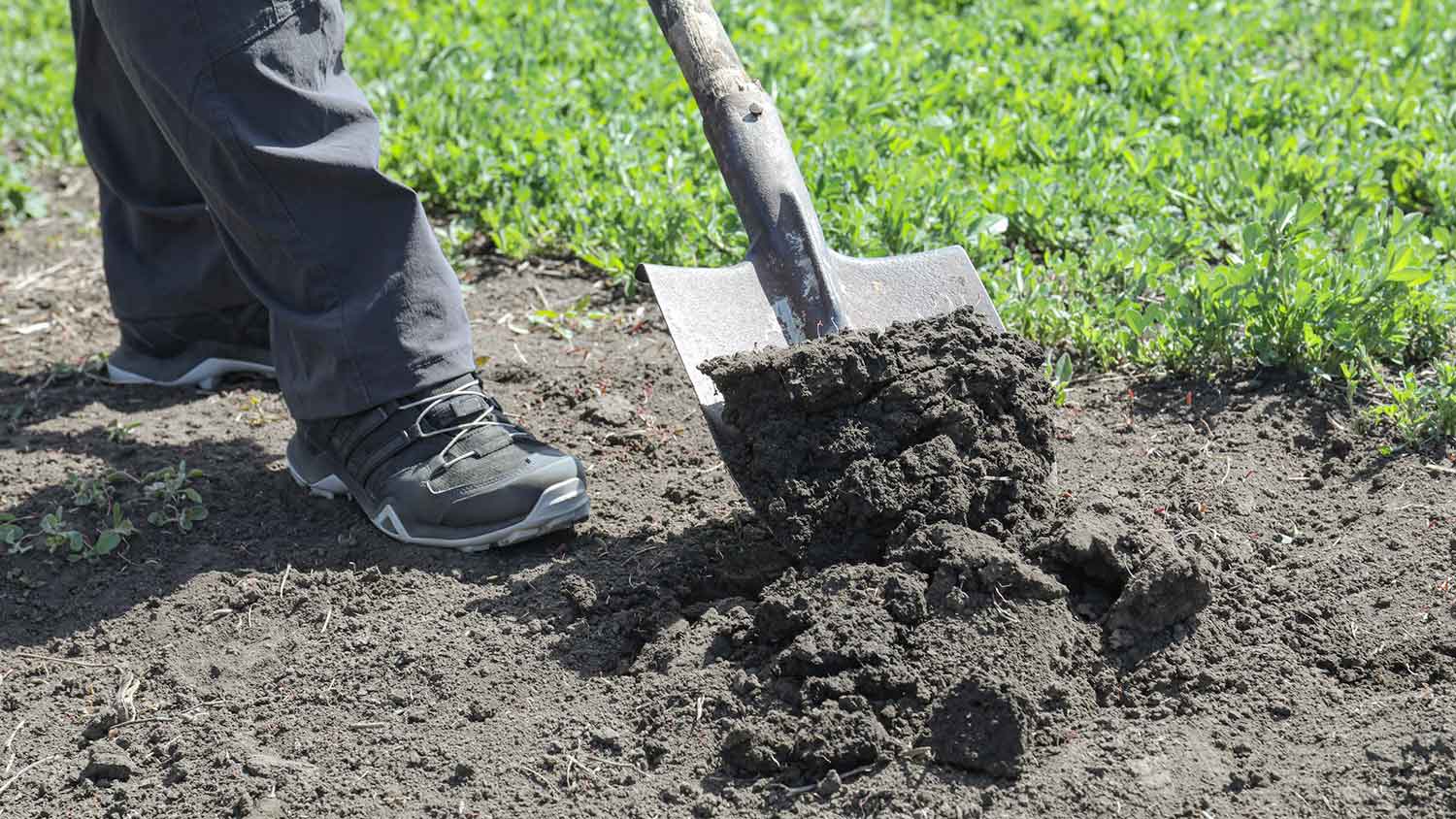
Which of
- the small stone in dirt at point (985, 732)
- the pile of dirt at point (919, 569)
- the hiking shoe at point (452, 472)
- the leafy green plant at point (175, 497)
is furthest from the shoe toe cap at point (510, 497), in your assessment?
the small stone in dirt at point (985, 732)

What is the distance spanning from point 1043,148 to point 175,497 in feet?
8.36

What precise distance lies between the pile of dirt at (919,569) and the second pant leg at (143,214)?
5.53 feet

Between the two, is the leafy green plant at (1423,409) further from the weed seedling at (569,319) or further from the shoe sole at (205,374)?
the shoe sole at (205,374)

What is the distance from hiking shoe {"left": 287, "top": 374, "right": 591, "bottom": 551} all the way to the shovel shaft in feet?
1.80

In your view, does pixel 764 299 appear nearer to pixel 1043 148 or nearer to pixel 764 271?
pixel 764 271

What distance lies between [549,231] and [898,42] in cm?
165

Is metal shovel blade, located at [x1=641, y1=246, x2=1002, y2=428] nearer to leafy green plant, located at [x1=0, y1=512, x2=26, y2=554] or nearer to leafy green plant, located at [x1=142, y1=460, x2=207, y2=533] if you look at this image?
leafy green plant, located at [x1=142, y1=460, x2=207, y2=533]

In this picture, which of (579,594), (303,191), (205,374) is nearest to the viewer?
(579,594)

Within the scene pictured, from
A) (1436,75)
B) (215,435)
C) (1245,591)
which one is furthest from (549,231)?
(1436,75)

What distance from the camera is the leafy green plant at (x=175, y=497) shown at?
3.05m

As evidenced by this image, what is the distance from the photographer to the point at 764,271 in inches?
111

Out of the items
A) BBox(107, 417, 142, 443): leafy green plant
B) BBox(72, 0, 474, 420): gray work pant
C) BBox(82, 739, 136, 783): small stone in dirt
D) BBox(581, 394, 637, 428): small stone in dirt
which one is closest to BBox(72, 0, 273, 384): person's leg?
BBox(107, 417, 142, 443): leafy green plant

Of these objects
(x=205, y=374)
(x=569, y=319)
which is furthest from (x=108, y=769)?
(x=569, y=319)

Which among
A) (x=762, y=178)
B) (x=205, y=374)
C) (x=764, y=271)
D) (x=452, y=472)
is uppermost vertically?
(x=762, y=178)
